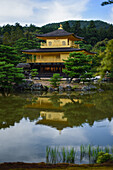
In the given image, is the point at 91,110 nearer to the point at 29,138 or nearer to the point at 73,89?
the point at 29,138

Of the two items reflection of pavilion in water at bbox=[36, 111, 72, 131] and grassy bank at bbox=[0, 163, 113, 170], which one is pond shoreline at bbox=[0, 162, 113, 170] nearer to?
grassy bank at bbox=[0, 163, 113, 170]

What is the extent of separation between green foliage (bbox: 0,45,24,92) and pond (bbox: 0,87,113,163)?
8343 mm

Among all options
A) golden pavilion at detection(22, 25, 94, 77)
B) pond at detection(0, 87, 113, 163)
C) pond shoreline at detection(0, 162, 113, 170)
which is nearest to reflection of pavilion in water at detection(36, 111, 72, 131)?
A: pond at detection(0, 87, 113, 163)

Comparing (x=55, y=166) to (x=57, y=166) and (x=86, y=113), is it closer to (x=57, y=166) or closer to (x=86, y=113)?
(x=57, y=166)

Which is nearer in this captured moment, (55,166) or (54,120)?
(55,166)

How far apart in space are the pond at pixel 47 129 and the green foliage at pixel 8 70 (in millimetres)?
8343

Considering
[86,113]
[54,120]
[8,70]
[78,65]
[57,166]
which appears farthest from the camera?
[78,65]

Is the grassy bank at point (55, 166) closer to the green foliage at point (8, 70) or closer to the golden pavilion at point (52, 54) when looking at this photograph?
the green foliage at point (8, 70)

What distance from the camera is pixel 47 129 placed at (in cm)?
1062

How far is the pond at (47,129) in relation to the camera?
7.85 meters

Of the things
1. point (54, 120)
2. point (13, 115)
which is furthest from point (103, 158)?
point (13, 115)

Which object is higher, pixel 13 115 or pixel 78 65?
pixel 78 65

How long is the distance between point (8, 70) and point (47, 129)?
49.3 feet

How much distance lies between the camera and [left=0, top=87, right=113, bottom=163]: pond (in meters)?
7.85
